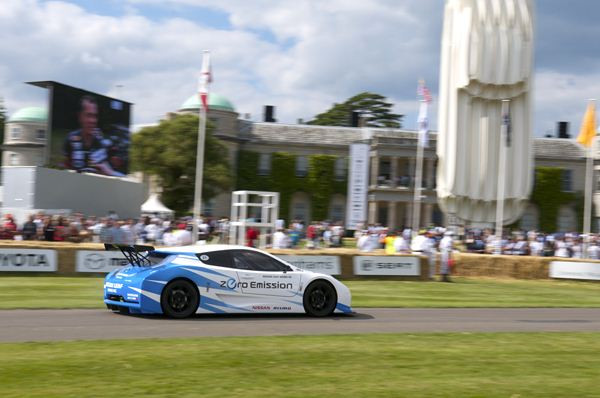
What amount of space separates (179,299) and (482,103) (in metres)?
48.1

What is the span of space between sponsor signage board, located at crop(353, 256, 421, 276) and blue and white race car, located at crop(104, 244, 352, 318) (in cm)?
1055

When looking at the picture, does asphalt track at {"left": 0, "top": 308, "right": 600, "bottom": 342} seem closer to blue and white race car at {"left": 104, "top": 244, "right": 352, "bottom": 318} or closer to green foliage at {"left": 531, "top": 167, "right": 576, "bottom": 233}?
blue and white race car at {"left": 104, "top": 244, "right": 352, "bottom": 318}

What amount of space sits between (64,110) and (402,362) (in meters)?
39.8

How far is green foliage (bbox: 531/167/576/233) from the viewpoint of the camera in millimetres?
77062

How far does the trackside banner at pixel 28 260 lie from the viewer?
21.7 metres

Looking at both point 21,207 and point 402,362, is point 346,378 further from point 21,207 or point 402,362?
point 21,207

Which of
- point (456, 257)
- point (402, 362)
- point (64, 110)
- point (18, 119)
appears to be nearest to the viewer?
point (402, 362)

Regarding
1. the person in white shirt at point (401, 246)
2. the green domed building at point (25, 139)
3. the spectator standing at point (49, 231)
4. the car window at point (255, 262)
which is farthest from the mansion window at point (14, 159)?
the car window at point (255, 262)

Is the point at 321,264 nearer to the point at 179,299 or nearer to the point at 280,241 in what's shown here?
the point at 280,241

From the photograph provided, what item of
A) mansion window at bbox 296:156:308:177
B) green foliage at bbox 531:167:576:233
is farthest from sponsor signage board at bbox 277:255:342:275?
green foliage at bbox 531:167:576:233

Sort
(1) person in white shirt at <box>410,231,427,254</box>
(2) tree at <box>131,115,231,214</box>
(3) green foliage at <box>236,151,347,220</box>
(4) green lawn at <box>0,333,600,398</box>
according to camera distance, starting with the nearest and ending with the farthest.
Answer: (4) green lawn at <box>0,333,600,398</box> → (1) person in white shirt at <box>410,231,427,254</box> → (2) tree at <box>131,115,231,214</box> → (3) green foliage at <box>236,151,347,220</box>

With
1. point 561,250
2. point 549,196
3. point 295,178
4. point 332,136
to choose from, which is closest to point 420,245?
point 561,250

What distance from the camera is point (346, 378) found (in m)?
8.18

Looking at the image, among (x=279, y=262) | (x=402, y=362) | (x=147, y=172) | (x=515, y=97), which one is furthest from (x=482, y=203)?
(x=402, y=362)
